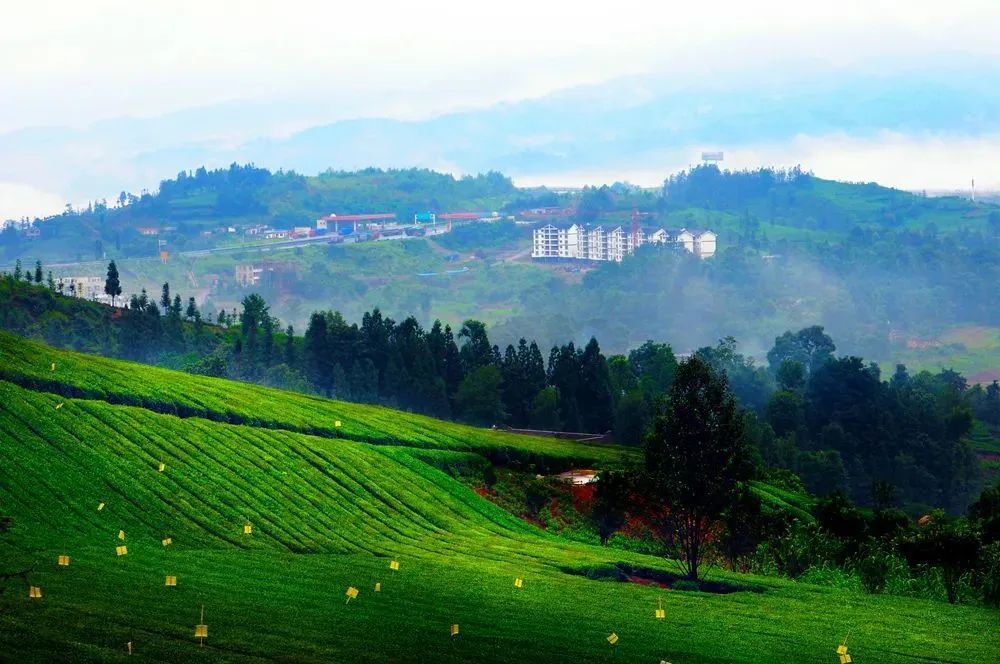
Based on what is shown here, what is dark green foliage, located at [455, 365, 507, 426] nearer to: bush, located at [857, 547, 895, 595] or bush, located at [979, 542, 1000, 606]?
bush, located at [857, 547, 895, 595]

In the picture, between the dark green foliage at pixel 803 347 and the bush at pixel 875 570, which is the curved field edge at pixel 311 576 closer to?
the bush at pixel 875 570

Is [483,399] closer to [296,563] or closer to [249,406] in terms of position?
[249,406]

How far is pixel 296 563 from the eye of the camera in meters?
54.2

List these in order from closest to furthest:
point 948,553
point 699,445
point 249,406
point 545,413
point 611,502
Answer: point 699,445 < point 948,553 < point 611,502 < point 249,406 < point 545,413

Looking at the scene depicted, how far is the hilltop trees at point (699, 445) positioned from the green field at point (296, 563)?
3.96 meters

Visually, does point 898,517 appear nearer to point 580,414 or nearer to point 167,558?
point 167,558

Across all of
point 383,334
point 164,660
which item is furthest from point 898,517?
point 383,334

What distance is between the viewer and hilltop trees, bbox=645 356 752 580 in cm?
5816

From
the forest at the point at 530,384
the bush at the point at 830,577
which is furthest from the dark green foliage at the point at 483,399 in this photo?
the bush at the point at 830,577

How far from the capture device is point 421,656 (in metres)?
42.8

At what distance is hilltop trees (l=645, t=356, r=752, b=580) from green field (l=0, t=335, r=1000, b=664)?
13.0ft

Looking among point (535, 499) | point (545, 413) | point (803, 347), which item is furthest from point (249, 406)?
point (803, 347)

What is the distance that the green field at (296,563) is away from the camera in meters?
43.6

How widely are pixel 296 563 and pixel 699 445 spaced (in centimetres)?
1628
